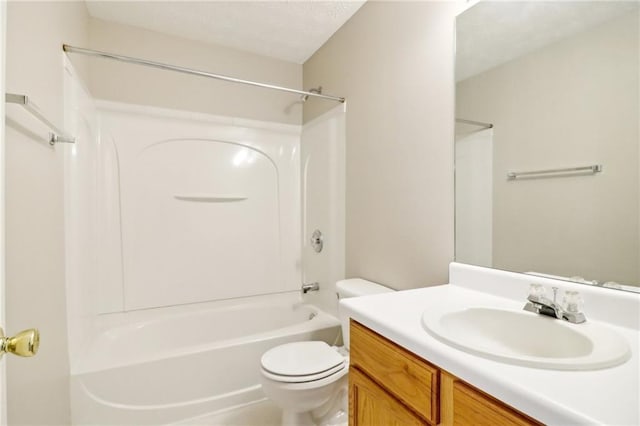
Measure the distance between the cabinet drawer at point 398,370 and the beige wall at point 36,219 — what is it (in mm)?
1048

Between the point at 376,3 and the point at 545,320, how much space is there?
1.79m

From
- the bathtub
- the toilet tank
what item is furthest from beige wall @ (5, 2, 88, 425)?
the toilet tank

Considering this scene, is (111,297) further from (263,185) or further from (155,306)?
(263,185)

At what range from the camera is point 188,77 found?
7.75 ft

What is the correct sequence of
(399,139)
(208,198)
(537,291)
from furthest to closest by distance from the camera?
(208,198)
(399,139)
(537,291)

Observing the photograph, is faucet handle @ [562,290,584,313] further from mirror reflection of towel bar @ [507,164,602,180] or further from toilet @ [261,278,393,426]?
toilet @ [261,278,393,426]

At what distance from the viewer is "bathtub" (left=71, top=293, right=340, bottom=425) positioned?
153cm

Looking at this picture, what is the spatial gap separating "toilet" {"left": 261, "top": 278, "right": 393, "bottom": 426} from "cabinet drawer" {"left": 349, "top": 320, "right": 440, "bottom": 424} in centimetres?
50

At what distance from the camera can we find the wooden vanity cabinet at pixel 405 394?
24.7 inches

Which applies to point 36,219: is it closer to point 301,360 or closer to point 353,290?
point 301,360

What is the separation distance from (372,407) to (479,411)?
1.31 feet

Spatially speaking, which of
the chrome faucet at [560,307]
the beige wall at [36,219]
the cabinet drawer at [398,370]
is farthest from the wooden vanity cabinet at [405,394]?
the beige wall at [36,219]

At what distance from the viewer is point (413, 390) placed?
0.78 metres

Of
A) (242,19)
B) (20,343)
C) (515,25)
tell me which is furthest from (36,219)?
(515,25)
